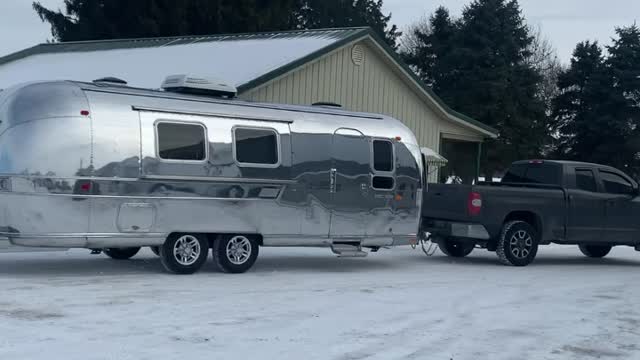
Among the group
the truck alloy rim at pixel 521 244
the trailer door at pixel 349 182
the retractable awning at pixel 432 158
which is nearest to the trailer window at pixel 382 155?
the trailer door at pixel 349 182

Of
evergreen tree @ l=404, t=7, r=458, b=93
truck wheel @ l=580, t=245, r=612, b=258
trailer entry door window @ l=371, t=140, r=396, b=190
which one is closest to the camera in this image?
trailer entry door window @ l=371, t=140, r=396, b=190

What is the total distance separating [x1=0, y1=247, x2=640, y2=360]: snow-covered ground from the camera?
8.05 metres

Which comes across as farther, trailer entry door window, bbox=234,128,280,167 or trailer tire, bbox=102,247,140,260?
trailer tire, bbox=102,247,140,260

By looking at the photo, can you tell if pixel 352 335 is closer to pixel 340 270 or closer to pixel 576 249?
pixel 340 270

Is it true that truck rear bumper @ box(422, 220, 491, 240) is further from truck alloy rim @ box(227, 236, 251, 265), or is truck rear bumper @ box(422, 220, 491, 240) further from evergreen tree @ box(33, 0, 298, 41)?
evergreen tree @ box(33, 0, 298, 41)

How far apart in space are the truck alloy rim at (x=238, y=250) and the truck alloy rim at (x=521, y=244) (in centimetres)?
524

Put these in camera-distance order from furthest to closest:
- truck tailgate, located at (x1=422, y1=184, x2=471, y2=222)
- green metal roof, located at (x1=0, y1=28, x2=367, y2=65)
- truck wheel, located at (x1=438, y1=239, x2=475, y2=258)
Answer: green metal roof, located at (x1=0, y1=28, x2=367, y2=65) < truck wheel, located at (x1=438, y1=239, x2=475, y2=258) < truck tailgate, located at (x1=422, y1=184, x2=471, y2=222)

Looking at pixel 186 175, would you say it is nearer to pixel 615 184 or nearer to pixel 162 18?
pixel 615 184

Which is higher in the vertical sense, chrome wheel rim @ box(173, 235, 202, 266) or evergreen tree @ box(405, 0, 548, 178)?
evergreen tree @ box(405, 0, 548, 178)

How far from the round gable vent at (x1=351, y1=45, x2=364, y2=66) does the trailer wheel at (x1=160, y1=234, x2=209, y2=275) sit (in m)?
11.5

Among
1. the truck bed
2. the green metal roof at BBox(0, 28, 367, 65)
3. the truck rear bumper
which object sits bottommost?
the truck rear bumper

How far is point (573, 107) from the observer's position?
166ft

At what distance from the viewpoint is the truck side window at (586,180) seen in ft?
55.2

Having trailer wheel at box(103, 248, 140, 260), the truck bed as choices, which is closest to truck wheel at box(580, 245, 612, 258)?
the truck bed
